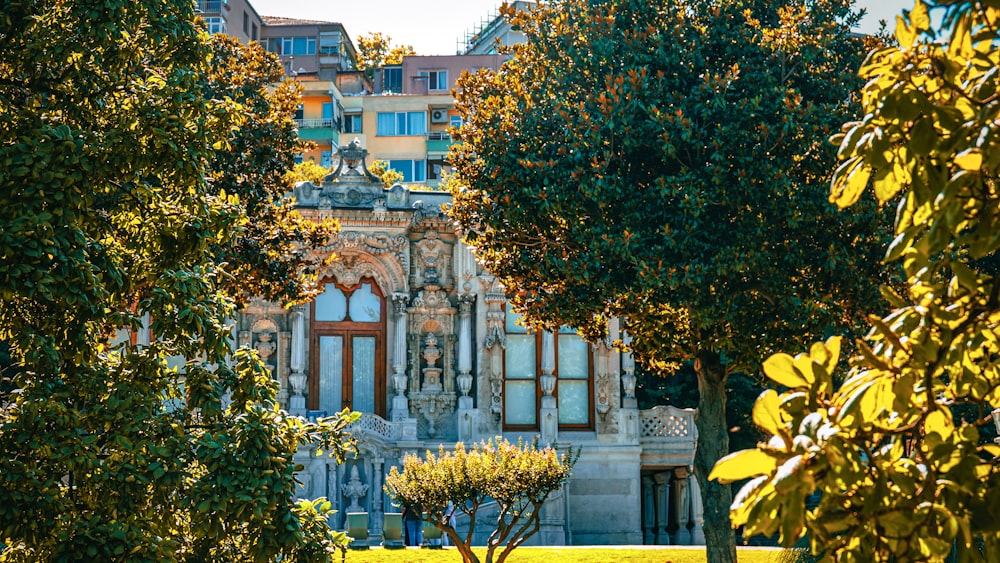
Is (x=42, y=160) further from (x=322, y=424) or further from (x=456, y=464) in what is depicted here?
(x=456, y=464)

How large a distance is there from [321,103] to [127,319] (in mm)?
45711

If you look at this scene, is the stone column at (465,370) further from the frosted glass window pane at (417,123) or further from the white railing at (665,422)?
the frosted glass window pane at (417,123)

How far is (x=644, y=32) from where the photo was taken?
61.7 ft

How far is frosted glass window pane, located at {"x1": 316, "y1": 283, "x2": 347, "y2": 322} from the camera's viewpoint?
31.3m

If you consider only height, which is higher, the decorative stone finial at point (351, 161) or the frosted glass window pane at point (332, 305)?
the decorative stone finial at point (351, 161)

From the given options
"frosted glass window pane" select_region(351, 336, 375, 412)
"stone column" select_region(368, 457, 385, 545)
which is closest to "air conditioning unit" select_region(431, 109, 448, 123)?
"frosted glass window pane" select_region(351, 336, 375, 412)

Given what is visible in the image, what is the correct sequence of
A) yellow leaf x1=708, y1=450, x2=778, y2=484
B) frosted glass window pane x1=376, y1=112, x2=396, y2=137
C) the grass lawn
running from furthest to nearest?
frosted glass window pane x1=376, y1=112, x2=396, y2=137, the grass lawn, yellow leaf x1=708, y1=450, x2=778, y2=484

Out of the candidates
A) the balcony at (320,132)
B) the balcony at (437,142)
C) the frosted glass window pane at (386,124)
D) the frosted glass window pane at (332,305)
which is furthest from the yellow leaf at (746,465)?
the frosted glass window pane at (386,124)

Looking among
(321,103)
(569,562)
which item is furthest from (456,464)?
(321,103)

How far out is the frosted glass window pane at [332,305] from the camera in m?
31.3

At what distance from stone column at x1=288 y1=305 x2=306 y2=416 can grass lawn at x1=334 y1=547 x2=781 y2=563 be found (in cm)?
775

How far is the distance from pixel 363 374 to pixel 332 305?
1.88m

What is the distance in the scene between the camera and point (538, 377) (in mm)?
31344

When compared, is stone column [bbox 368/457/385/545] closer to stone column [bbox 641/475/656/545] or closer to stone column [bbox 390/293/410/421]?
stone column [bbox 390/293/410/421]
